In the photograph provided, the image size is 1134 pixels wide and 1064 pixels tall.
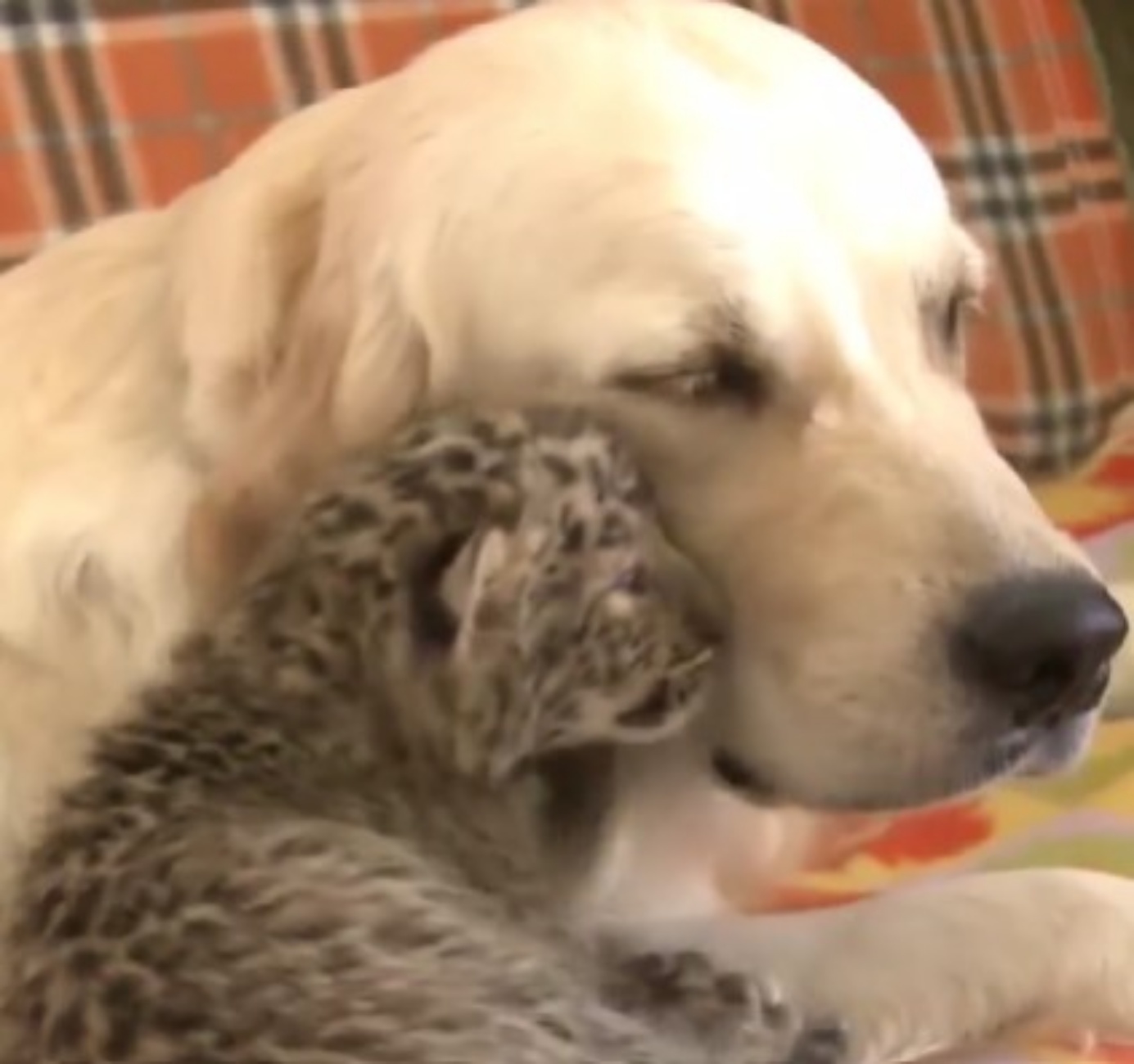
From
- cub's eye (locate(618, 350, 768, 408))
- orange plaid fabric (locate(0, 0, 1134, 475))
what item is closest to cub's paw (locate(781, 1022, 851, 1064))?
cub's eye (locate(618, 350, 768, 408))

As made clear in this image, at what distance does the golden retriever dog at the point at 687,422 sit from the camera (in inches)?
49.6

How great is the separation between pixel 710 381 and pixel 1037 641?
189 millimetres

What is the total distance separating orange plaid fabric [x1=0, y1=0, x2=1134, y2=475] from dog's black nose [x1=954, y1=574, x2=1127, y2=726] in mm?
947

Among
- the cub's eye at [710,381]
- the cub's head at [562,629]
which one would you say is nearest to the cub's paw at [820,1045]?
the cub's head at [562,629]

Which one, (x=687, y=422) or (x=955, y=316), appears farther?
(x=955, y=316)

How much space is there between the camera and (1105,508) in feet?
6.92

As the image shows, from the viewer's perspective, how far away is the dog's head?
1.25 meters

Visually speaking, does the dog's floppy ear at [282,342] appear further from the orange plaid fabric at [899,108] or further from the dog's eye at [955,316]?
the orange plaid fabric at [899,108]

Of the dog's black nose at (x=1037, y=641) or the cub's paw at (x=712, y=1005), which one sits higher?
the dog's black nose at (x=1037, y=641)

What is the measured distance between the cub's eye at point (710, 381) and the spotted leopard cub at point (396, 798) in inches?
2.5

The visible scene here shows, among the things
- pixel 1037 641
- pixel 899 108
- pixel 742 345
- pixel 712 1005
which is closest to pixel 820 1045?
pixel 712 1005

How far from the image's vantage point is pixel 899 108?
2.27 meters

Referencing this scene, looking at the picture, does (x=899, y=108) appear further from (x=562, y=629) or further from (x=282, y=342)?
(x=562, y=629)

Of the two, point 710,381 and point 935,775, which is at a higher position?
point 710,381
